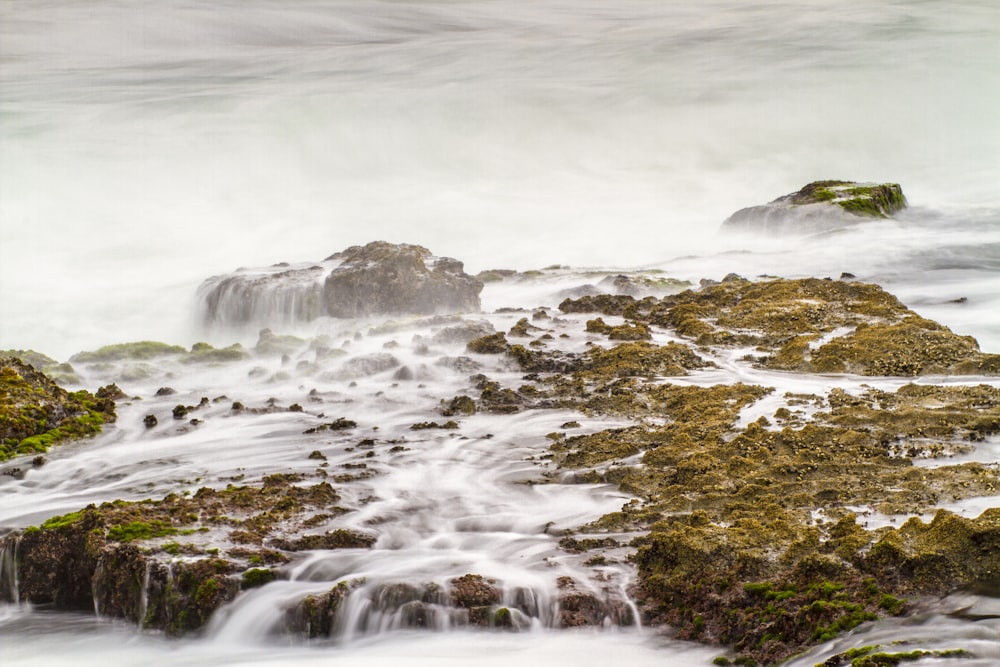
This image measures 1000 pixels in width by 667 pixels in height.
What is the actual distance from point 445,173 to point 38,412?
117 ft

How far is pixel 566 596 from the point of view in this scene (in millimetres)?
6422

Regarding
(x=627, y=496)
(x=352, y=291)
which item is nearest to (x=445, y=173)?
(x=352, y=291)

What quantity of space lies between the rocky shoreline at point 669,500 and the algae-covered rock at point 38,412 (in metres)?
0.04

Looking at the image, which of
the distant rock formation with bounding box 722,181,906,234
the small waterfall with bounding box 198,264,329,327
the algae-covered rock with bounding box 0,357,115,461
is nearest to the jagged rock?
the algae-covered rock with bounding box 0,357,115,461

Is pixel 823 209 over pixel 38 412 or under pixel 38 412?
over

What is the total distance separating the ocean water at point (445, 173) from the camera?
27.1ft

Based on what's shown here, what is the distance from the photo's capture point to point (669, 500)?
25.5 ft

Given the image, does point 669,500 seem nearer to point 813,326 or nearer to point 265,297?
point 813,326

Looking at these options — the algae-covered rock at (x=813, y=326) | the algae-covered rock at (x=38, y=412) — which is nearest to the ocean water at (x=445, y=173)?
the algae-covered rock at (x=38, y=412)

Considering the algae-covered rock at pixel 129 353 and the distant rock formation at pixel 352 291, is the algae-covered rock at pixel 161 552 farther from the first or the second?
the distant rock formation at pixel 352 291

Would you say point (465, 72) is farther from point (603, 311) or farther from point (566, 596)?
point (566, 596)

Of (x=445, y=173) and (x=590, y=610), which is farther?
(x=445, y=173)

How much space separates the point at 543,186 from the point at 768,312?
29.5 m

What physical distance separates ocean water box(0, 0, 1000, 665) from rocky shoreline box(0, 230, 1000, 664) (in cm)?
25
